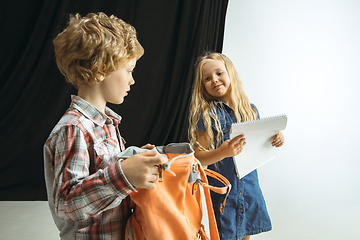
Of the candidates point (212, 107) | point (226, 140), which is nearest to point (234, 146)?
point (226, 140)

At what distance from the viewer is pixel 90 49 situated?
2.01 ft

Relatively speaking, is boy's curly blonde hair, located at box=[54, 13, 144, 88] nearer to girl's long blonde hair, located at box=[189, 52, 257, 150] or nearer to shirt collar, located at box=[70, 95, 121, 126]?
shirt collar, located at box=[70, 95, 121, 126]

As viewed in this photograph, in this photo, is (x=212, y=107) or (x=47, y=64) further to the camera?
(x=47, y=64)

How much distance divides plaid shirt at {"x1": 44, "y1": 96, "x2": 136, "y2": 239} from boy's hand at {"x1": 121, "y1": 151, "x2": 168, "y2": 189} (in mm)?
12

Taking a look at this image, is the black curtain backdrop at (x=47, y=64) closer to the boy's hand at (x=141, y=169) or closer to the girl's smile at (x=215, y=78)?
the girl's smile at (x=215, y=78)

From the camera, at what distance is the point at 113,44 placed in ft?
2.09

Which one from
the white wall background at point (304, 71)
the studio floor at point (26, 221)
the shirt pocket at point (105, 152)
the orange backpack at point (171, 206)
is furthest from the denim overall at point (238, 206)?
the white wall background at point (304, 71)

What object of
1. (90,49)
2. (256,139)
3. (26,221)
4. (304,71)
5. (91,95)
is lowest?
(26,221)

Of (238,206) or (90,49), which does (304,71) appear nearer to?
(238,206)

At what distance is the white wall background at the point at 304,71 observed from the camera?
2.70 m

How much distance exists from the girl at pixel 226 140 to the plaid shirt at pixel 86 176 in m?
0.49

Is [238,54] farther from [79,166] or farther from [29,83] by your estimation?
[79,166]

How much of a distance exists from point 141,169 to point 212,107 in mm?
690

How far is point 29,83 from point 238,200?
2.19m
